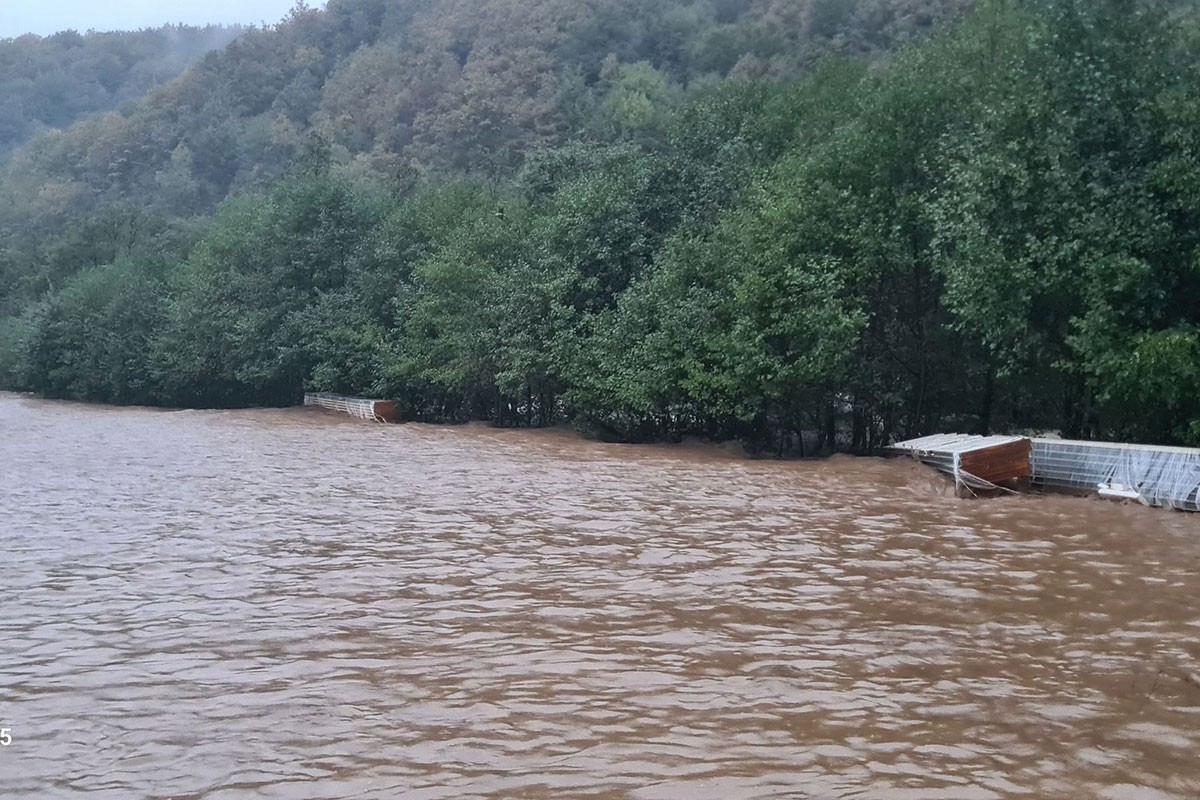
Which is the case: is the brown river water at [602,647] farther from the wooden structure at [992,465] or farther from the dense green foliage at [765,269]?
the dense green foliage at [765,269]

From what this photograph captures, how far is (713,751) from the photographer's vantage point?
6.29m

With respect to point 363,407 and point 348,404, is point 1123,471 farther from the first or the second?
point 348,404

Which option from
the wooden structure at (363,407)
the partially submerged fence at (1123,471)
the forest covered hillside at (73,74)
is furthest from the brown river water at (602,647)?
the forest covered hillside at (73,74)

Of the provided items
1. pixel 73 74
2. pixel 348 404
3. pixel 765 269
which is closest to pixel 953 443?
pixel 765 269

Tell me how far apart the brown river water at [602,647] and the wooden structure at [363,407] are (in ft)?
59.7

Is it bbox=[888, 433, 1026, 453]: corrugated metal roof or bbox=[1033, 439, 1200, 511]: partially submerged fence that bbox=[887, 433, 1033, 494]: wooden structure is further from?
bbox=[1033, 439, 1200, 511]: partially submerged fence

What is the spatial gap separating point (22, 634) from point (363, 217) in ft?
108

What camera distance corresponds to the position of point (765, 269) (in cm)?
2175

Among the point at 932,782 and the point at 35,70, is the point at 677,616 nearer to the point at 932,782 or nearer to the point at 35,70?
the point at 932,782

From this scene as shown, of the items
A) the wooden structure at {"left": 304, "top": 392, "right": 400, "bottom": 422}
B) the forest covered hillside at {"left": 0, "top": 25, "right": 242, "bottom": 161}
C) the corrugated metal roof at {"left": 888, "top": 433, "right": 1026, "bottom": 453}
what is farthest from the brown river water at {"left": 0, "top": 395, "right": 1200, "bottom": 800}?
→ the forest covered hillside at {"left": 0, "top": 25, "right": 242, "bottom": 161}

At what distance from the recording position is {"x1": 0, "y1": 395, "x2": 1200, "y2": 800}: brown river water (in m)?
6.08

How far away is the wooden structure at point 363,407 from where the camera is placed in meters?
34.3

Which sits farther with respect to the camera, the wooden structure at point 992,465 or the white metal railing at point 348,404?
the white metal railing at point 348,404

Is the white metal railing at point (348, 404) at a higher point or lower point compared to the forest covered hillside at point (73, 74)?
lower
